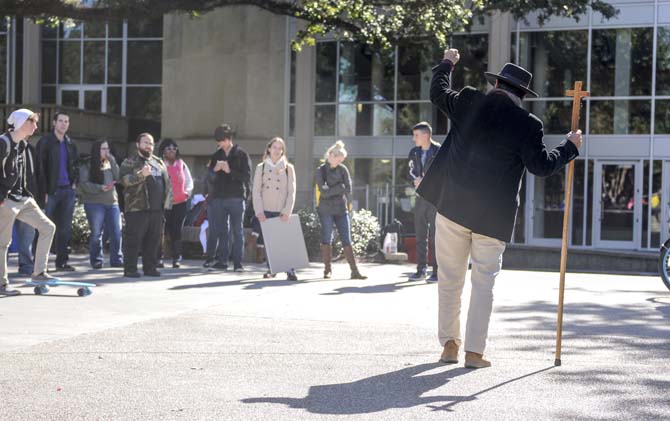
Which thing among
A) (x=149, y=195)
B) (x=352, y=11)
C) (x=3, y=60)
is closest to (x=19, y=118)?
(x=149, y=195)

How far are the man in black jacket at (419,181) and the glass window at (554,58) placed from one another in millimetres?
17102

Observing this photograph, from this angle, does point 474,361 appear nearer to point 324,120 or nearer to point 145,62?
point 324,120

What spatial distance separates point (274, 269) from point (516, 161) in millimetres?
6197

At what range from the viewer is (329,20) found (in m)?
20.5

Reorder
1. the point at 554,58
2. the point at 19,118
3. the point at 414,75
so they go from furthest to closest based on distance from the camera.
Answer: the point at 414,75, the point at 554,58, the point at 19,118

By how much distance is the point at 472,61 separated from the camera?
2803 centimetres

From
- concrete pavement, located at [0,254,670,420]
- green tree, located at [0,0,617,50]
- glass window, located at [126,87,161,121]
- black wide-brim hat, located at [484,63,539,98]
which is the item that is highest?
green tree, located at [0,0,617,50]

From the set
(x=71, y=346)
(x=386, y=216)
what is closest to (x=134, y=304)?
(x=71, y=346)

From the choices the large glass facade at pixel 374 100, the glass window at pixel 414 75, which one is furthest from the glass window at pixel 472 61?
the glass window at pixel 414 75

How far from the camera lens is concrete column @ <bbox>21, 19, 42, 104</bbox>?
3647cm

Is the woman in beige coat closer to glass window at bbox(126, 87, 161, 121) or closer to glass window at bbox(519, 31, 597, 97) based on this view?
glass window at bbox(519, 31, 597, 97)

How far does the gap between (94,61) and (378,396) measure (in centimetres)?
3309

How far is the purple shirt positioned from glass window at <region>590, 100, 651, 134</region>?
61.3 ft

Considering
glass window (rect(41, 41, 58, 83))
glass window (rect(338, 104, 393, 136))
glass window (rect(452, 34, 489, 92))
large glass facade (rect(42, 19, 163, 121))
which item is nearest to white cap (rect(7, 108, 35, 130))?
glass window (rect(452, 34, 489, 92))
